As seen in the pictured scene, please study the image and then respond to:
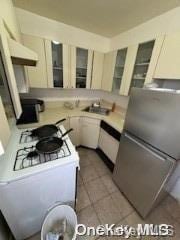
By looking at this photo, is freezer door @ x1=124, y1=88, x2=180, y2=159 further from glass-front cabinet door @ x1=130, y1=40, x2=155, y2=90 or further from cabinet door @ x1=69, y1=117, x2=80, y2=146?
cabinet door @ x1=69, y1=117, x2=80, y2=146

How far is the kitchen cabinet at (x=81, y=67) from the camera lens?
2.01 meters

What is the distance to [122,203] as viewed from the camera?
1495mm

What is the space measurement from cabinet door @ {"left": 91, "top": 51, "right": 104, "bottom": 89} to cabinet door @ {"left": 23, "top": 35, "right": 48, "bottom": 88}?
92cm

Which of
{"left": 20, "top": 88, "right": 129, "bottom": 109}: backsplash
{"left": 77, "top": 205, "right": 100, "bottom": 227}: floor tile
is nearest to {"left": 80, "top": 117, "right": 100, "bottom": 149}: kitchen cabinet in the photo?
{"left": 20, "top": 88, "right": 129, "bottom": 109}: backsplash

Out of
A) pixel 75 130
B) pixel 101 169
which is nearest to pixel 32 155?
pixel 75 130

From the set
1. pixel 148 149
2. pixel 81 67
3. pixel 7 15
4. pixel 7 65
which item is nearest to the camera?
pixel 7 65

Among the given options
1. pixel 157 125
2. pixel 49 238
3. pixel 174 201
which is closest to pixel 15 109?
pixel 49 238

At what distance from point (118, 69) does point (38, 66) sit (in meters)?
1.38

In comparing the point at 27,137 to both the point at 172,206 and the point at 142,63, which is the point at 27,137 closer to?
the point at 142,63

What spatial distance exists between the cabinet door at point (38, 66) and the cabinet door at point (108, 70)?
1.13 metres

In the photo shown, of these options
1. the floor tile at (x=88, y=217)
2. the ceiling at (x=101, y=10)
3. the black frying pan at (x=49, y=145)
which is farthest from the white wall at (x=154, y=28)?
the floor tile at (x=88, y=217)

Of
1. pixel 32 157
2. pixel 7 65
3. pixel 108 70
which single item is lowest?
pixel 32 157

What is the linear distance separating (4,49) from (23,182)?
35.4 inches

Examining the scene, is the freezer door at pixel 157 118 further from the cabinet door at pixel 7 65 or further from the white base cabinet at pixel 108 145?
the cabinet door at pixel 7 65
